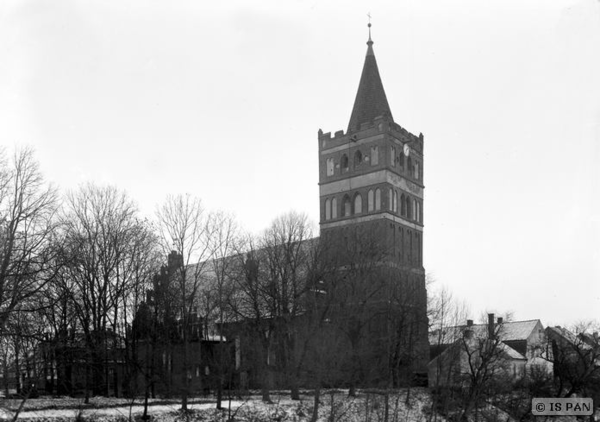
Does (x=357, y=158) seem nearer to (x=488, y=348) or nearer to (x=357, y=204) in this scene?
(x=357, y=204)

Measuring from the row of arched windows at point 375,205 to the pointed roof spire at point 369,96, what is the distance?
279 inches

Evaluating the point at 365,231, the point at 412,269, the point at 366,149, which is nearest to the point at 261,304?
the point at 365,231

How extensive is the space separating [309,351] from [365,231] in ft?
56.2

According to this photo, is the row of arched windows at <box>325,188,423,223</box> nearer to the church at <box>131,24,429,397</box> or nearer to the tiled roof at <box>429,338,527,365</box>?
the church at <box>131,24,429,397</box>

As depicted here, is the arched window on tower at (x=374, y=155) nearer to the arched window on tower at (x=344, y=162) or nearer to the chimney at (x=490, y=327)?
the arched window on tower at (x=344, y=162)

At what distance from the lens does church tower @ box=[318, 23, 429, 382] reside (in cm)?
5500

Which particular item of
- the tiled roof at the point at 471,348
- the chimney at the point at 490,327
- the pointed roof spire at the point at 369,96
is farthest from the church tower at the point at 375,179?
the chimney at the point at 490,327

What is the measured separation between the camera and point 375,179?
56.2 metres

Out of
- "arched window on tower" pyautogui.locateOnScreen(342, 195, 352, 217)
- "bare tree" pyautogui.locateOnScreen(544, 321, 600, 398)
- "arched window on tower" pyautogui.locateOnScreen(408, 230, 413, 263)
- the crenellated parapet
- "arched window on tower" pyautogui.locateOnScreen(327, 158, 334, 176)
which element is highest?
the crenellated parapet

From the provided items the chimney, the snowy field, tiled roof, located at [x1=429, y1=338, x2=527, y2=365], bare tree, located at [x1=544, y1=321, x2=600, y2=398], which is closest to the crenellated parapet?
the chimney

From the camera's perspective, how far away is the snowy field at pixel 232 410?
26453 millimetres

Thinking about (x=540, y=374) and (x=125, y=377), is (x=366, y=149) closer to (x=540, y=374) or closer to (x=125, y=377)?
(x=540, y=374)

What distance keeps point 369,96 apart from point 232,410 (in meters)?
37.2

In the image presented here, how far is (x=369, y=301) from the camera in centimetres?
4094
